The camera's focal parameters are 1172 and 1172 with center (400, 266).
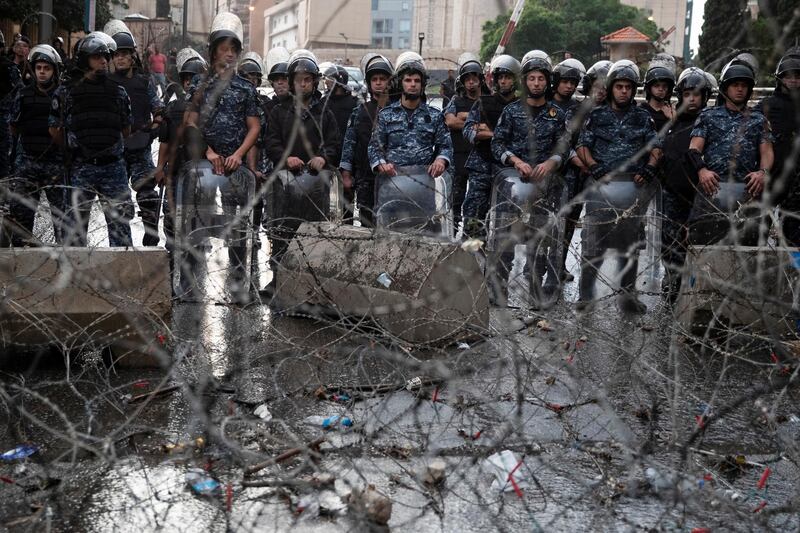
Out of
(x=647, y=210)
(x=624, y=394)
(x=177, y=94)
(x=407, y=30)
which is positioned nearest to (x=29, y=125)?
(x=177, y=94)

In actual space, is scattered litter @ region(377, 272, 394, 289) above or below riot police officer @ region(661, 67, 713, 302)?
below

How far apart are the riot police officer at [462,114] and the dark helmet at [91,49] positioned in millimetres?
2954

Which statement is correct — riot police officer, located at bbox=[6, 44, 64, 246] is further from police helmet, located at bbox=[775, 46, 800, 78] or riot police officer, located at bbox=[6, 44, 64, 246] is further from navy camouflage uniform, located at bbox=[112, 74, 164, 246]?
police helmet, located at bbox=[775, 46, 800, 78]

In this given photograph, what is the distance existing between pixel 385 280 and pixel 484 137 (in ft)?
8.46

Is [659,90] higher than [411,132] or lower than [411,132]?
higher

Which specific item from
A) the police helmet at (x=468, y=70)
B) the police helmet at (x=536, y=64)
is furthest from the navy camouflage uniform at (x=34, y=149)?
the police helmet at (x=536, y=64)

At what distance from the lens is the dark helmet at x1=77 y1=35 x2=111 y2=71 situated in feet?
28.0

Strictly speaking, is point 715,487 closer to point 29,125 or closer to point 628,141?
point 628,141

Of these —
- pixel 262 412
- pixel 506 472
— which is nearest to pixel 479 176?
pixel 262 412

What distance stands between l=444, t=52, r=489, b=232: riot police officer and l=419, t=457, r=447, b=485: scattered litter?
5.74m

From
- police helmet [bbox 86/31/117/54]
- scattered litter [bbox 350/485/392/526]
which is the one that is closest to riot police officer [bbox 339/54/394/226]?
police helmet [bbox 86/31/117/54]

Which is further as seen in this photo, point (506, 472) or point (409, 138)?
point (409, 138)

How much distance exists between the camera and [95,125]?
841 centimetres

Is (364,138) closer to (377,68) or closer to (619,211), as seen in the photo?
(377,68)
